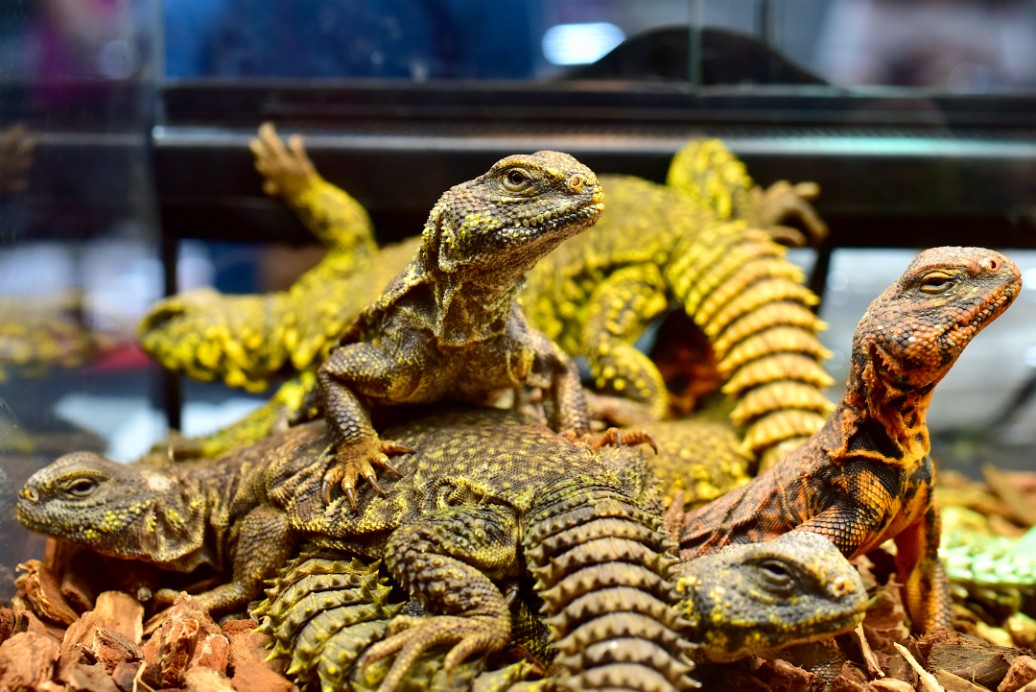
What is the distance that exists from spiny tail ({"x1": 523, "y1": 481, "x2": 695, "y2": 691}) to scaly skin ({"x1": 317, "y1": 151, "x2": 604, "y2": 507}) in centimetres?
63

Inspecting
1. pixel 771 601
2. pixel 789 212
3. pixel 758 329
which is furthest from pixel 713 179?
pixel 771 601

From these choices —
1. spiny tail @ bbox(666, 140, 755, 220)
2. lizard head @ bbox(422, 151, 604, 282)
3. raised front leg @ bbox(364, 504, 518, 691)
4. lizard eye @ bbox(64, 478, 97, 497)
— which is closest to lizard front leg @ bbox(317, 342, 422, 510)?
raised front leg @ bbox(364, 504, 518, 691)

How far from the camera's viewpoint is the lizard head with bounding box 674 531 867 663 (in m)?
2.09

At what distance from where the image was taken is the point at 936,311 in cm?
235

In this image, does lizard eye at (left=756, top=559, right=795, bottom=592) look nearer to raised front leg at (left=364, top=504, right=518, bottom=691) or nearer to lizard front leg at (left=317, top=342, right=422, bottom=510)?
raised front leg at (left=364, top=504, right=518, bottom=691)

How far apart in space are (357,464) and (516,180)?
0.91 m

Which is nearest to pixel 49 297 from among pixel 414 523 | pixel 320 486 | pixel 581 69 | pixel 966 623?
pixel 320 486

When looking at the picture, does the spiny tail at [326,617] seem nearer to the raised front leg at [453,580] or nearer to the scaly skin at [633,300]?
the raised front leg at [453,580]

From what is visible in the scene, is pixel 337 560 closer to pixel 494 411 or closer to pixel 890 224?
pixel 494 411

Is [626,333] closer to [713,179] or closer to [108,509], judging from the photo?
[713,179]

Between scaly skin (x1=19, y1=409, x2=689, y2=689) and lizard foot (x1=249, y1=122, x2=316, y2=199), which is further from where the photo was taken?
lizard foot (x1=249, y1=122, x2=316, y2=199)

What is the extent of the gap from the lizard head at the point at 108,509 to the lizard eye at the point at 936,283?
7.30 feet

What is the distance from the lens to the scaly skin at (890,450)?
2.35 meters

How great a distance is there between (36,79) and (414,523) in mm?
2456
